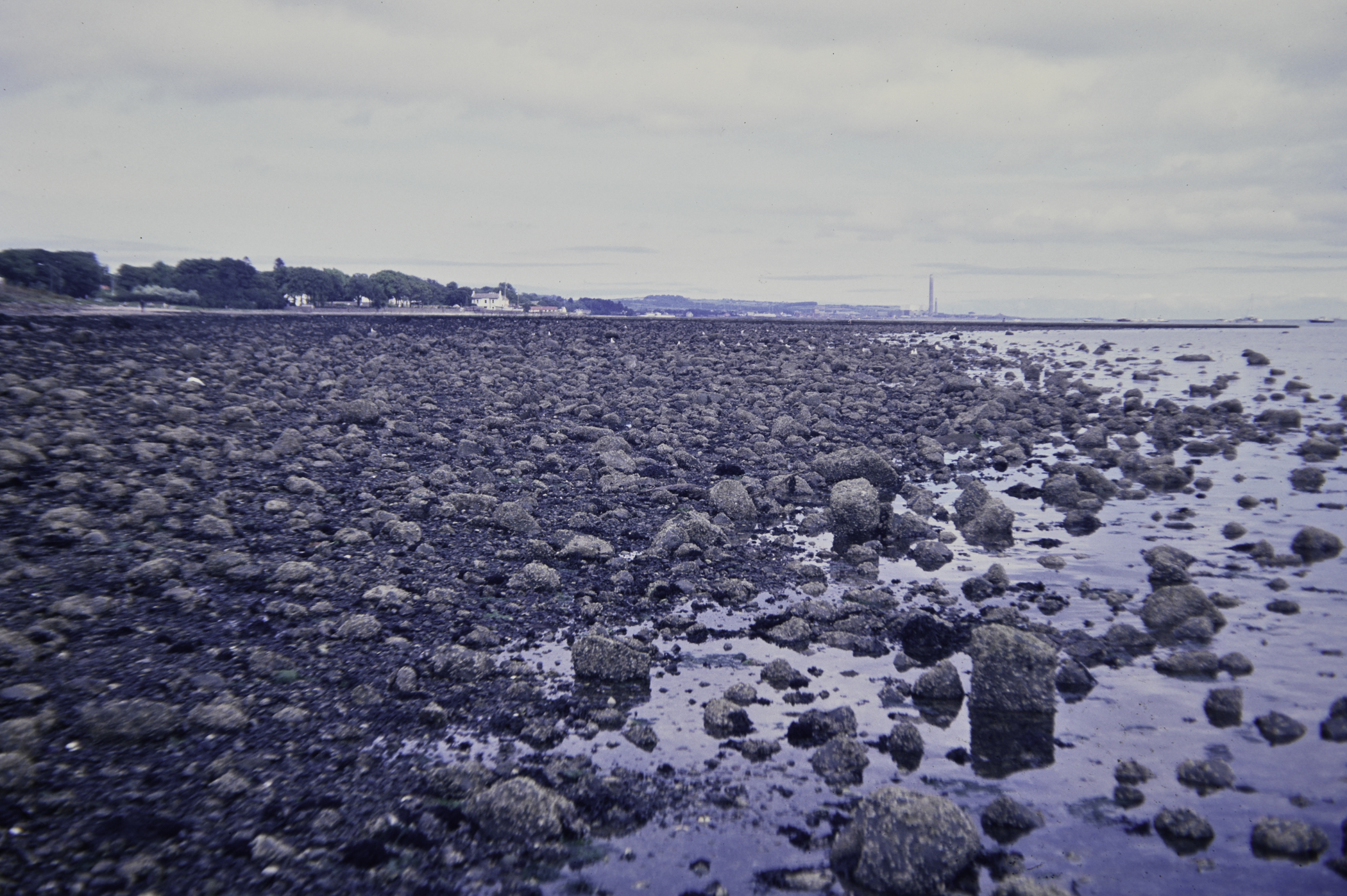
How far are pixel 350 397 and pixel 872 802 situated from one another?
2410cm

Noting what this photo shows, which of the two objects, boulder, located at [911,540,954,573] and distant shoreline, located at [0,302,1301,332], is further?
distant shoreline, located at [0,302,1301,332]

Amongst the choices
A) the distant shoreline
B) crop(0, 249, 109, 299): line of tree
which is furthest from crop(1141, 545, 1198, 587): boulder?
crop(0, 249, 109, 299): line of tree

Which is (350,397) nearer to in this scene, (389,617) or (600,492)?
(600,492)

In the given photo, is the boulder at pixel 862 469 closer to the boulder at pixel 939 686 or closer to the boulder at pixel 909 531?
the boulder at pixel 909 531

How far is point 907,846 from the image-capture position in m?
5.66

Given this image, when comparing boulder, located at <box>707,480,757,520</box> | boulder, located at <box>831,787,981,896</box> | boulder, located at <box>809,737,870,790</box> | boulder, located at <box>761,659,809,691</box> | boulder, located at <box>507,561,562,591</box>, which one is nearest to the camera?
boulder, located at <box>831,787,981,896</box>

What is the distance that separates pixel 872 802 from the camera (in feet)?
19.9

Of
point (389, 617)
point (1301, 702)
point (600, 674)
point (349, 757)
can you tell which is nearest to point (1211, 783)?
point (1301, 702)

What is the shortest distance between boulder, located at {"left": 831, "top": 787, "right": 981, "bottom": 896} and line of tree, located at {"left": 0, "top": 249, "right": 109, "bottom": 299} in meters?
93.5

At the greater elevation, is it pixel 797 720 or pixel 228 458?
pixel 228 458

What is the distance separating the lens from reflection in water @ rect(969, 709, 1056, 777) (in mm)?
7363

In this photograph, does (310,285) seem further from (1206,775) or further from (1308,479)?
(1206,775)

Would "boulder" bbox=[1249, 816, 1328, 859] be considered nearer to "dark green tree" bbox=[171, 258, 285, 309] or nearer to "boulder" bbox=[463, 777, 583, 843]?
"boulder" bbox=[463, 777, 583, 843]

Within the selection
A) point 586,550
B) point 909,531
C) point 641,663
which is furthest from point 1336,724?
point 586,550
